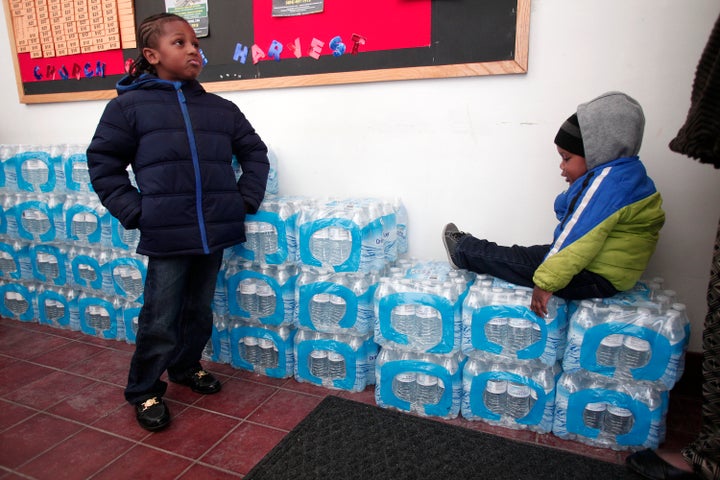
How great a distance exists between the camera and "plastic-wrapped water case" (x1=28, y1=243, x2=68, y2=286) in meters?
2.69

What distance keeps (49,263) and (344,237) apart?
184cm

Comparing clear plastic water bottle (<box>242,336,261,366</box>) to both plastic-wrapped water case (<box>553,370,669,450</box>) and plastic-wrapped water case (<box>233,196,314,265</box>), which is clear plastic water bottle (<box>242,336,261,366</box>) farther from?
plastic-wrapped water case (<box>553,370,669,450</box>)

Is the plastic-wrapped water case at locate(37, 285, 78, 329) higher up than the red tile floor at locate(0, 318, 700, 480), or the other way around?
the plastic-wrapped water case at locate(37, 285, 78, 329)

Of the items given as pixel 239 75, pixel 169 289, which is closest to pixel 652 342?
pixel 169 289

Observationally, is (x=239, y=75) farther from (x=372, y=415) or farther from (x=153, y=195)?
(x=372, y=415)

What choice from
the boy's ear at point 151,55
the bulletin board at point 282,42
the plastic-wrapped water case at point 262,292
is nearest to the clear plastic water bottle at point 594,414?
the plastic-wrapped water case at point 262,292

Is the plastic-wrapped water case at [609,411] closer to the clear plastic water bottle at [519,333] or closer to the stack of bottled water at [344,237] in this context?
the clear plastic water bottle at [519,333]

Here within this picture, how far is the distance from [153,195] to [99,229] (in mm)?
916

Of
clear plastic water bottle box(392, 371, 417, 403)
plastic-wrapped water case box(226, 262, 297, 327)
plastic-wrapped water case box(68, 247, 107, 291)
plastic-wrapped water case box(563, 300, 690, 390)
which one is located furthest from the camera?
plastic-wrapped water case box(68, 247, 107, 291)

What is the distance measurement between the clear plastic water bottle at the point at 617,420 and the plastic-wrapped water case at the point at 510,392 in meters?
0.18

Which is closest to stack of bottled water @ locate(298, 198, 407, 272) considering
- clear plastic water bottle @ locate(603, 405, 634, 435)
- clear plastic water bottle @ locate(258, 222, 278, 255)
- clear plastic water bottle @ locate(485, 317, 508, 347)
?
clear plastic water bottle @ locate(258, 222, 278, 255)

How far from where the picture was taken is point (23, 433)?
5.97ft

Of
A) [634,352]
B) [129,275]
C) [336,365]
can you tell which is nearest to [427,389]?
[336,365]

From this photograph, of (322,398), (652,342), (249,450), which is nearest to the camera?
(652,342)
